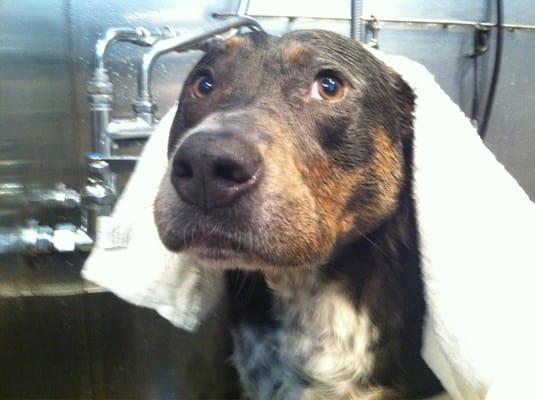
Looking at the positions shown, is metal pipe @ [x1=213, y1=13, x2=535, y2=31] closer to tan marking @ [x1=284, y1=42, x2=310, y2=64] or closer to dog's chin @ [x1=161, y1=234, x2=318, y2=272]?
tan marking @ [x1=284, y1=42, x2=310, y2=64]

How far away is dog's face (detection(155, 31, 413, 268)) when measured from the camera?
0.59m

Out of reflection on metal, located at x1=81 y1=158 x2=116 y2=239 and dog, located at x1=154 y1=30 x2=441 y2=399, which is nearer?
dog, located at x1=154 y1=30 x2=441 y2=399

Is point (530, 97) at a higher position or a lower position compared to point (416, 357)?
higher

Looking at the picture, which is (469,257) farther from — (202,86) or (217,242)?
(202,86)

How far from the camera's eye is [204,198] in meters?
0.59

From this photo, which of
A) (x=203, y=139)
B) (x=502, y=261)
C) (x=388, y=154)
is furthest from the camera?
(x=388, y=154)

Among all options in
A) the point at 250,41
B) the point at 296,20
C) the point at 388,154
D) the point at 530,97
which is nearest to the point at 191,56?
the point at 296,20

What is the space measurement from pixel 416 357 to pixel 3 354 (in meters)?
0.61

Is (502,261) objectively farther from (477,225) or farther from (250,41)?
(250,41)

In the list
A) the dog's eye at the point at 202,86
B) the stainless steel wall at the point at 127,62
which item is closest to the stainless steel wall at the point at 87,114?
the stainless steel wall at the point at 127,62

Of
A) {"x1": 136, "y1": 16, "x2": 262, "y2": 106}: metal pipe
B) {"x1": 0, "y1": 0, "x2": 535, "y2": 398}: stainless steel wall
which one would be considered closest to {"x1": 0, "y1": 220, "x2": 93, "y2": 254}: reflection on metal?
{"x1": 0, "y1": 0, "x2": 535, "y2": 398}: stainless steel wall

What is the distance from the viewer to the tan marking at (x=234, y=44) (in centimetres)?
79

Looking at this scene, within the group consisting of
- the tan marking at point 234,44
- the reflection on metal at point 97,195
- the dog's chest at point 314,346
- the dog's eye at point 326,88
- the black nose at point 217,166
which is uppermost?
the tan marking at point 234,44

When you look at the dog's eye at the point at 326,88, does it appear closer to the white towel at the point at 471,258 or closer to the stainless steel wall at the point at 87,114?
the white towel at the point at 471,258
